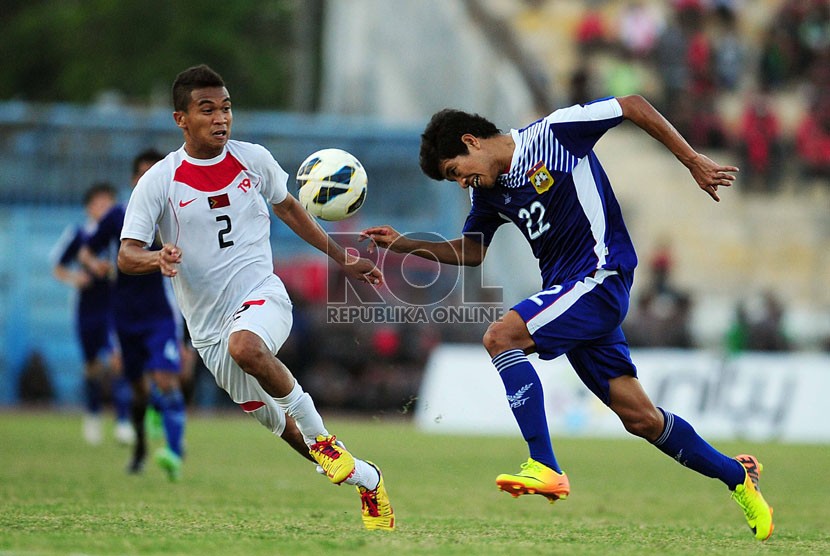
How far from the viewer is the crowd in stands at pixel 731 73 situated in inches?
1058

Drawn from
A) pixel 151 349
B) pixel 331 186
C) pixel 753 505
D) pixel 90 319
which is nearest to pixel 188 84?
pixel 331 186

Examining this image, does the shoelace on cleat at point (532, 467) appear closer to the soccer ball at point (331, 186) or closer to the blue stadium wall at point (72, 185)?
the soccer ball at point (331, 186)

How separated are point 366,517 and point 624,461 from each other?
8.05 metres

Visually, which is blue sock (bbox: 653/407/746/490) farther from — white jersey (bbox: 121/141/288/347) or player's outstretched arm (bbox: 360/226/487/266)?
white jersey (bbox: 121/141/288/347)

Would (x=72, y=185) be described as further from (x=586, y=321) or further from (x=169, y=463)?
(x=586, y=321)

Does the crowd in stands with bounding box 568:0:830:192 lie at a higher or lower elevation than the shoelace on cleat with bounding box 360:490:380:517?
higher

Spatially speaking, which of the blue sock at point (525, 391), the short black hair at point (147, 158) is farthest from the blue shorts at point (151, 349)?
the blue sock at point (525, 391)

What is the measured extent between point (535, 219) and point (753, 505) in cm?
215

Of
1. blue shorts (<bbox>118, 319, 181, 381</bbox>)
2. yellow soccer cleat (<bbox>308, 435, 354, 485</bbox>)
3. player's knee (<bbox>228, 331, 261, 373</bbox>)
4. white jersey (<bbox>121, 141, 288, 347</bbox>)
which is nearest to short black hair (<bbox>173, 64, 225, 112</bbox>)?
white jersey (<bbox>121, 141, 288, 347</bbox>)

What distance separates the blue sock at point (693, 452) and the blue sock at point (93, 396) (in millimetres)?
10796

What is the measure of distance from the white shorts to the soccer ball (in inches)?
21.6

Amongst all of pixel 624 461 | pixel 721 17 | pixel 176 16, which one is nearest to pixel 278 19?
pixel 176 16

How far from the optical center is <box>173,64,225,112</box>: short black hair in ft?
25.7

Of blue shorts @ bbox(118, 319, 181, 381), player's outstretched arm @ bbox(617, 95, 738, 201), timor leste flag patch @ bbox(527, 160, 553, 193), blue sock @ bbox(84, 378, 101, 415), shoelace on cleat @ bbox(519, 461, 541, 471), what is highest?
player's outstretched arm @ bbox(617, 95, 738, 201)
